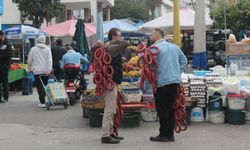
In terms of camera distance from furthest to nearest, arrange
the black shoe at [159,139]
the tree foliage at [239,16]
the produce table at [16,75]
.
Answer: the tree foliage at [239,16] → the produce table at [16,75] → the black shoe at [159,139]

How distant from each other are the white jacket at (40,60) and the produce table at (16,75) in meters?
2.94

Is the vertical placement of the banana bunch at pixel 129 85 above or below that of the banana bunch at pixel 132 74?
below

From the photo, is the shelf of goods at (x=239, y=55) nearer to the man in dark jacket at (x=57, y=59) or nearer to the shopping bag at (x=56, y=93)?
the shopping bag at (x=56, y=93)

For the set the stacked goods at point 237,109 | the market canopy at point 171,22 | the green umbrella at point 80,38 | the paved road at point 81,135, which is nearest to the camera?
the paved road at point 81,135

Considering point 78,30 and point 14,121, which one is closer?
point 14,121

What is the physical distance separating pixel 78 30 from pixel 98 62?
11147 mm

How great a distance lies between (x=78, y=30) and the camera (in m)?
19.0

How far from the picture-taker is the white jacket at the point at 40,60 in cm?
1262

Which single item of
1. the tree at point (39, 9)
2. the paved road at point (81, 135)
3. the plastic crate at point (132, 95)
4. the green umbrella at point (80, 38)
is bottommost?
the paved road at point (81, 135)

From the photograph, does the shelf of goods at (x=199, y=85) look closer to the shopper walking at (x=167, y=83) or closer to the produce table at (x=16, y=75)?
the shopper walking at (x=167, y=83)

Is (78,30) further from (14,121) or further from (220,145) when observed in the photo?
(220,145)

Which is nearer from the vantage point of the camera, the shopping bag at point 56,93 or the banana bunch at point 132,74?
the banana bunch at point 132,74

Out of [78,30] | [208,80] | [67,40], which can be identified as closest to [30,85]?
[78,30]

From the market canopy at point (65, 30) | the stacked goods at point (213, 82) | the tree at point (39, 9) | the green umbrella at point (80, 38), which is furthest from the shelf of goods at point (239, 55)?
the tree at point (39, 9)
